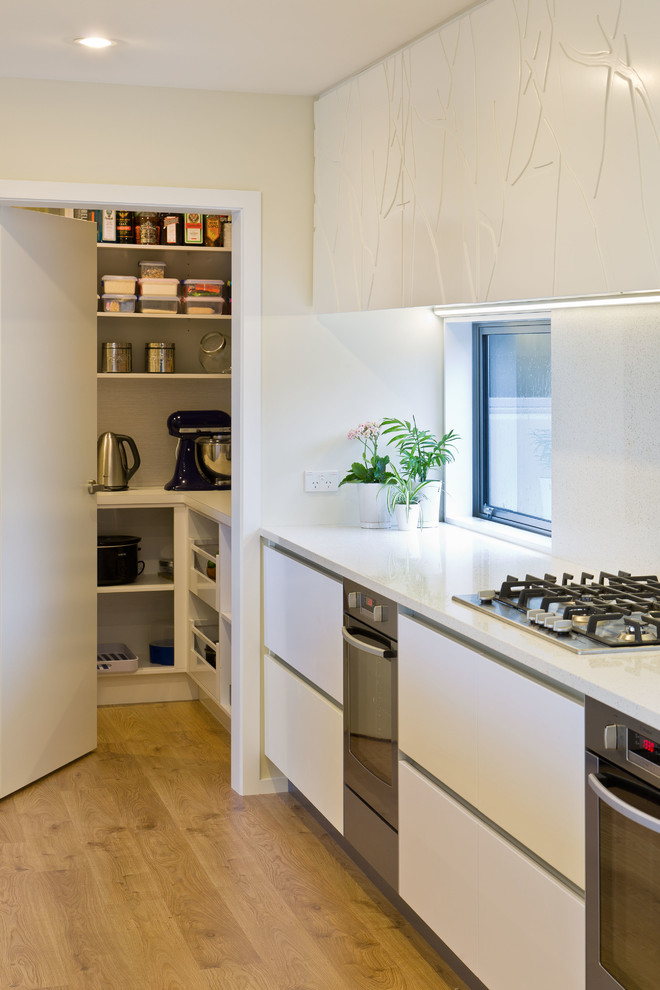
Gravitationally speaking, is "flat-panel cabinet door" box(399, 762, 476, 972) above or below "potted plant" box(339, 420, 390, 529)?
below

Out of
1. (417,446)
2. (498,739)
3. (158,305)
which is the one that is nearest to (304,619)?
(417,446)

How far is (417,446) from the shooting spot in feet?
12.6

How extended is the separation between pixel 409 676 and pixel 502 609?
385mm

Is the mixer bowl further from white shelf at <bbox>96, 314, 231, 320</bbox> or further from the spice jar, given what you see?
the spice jar

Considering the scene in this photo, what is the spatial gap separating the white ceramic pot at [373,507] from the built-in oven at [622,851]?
1.95 meters

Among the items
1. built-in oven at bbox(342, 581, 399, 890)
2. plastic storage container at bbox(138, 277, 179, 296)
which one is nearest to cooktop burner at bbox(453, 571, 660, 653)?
built-in oven at bbox(342, 581, 399, 890)

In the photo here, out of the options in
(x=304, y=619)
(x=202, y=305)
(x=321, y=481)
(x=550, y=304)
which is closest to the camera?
(x=550, y=304)

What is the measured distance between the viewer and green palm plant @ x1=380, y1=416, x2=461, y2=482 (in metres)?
3.78

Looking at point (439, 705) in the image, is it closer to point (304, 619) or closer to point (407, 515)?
point (304, 619)

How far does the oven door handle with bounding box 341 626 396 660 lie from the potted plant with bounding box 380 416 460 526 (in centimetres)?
88

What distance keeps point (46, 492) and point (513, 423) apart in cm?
167

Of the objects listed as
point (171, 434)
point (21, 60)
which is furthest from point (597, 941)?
point (171, 434)

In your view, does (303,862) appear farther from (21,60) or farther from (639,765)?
(21,60)

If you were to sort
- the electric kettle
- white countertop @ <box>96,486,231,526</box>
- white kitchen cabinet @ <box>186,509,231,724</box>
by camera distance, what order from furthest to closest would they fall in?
the electric kettle < white countertop @ <box>96,486,231,526</box> < white kitchen cabinet @ <box>186,509,231,724</box>
